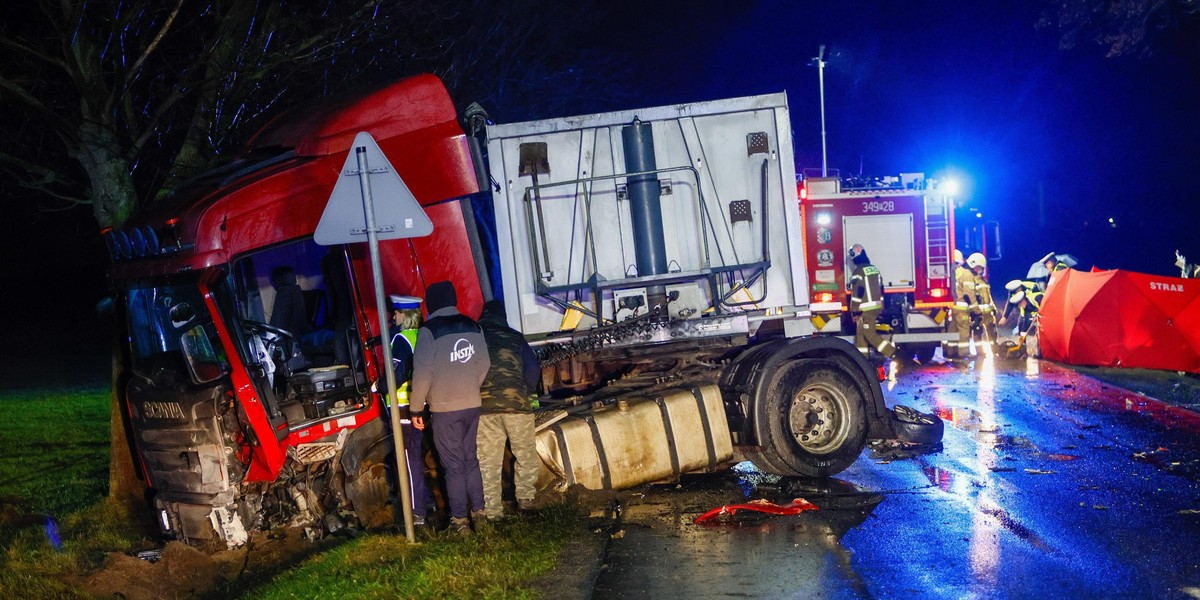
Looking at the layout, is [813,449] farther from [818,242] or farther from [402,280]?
[818,242]

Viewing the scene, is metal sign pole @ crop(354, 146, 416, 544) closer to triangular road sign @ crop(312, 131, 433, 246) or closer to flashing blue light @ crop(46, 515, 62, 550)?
triangular road sign @ crop(312, 131, 433, 246)

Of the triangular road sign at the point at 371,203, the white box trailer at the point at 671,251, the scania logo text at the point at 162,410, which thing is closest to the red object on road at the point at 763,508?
the white box trailer at the point at 671,251

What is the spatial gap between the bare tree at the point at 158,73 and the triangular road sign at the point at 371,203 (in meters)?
3.62

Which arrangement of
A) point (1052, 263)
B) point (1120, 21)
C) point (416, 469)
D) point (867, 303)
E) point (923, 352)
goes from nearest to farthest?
1. point (416, 469)
2. point (867, 303)
3. point (923, 352)
4. point (1052, 263)
5. point (1120, 21)

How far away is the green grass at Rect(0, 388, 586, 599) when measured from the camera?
5766mm

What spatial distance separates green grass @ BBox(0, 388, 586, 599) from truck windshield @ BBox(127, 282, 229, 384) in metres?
1.46

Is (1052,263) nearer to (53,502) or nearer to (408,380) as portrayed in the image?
(408,380)

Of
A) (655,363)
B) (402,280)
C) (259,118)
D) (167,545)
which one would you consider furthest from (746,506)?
(259,118)

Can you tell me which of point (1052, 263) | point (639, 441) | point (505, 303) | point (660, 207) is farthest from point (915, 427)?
point (1052, 263)

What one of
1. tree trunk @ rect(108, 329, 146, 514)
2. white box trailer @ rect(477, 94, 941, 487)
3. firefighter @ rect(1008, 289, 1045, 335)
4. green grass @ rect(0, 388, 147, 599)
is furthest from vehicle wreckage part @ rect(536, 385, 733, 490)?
firefighter @ rect(1008, 289, 1045, 335)

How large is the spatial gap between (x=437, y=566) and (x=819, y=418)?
3588 mm

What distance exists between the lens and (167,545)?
7023 mm

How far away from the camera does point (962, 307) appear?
15.8 m

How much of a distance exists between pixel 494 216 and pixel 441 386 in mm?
2039
